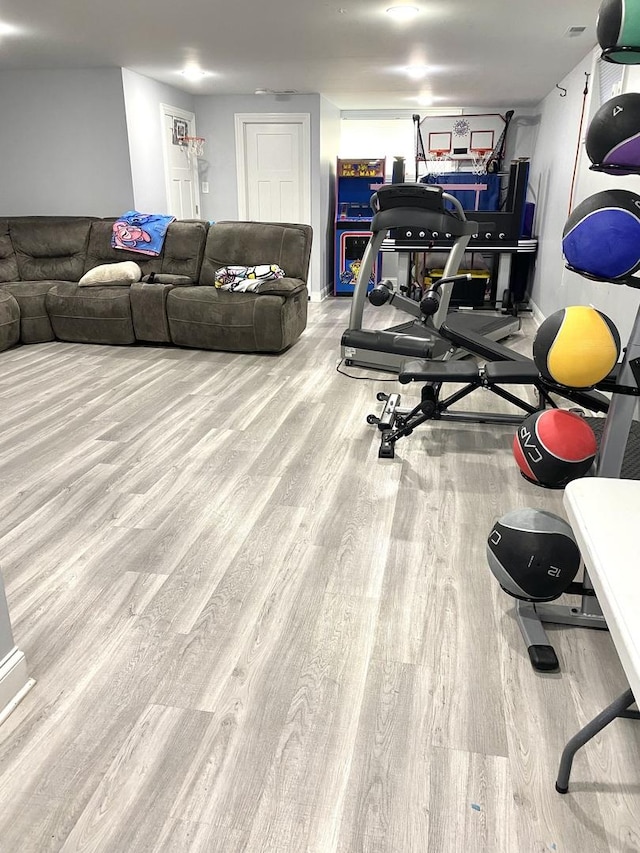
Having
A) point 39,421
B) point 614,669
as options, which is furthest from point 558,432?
point 39,421

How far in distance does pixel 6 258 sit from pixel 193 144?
9.01 feet

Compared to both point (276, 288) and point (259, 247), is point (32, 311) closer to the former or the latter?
point (259, 247)

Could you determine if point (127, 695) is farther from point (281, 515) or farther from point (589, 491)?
point (589, 491)

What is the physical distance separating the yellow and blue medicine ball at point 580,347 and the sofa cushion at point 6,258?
17.6 ft

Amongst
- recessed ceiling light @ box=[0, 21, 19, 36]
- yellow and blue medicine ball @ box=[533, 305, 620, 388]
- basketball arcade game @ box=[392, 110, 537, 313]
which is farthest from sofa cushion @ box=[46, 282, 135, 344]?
yellow and blue medicine ball @ box=[533, 305, 620, 388]

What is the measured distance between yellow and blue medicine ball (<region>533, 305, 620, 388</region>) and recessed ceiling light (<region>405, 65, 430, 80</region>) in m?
4.98

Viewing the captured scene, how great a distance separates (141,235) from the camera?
559 centimetres

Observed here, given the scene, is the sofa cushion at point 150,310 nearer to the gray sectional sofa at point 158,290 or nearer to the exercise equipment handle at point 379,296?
the gray sectional sofa at point 158,290

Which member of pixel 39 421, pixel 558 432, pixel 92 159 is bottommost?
pixel 39 421

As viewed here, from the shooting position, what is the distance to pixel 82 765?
1471mm

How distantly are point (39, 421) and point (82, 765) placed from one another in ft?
8.36

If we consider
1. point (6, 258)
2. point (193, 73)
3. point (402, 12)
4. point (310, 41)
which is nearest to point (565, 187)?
point (402, 12)

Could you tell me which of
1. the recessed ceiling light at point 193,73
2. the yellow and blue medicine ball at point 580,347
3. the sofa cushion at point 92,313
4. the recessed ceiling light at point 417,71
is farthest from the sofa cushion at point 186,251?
the yellow and blue medicine ball at point 580,347

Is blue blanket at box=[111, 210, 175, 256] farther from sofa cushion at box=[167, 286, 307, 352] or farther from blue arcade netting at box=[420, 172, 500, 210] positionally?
blue arcade netting at box=[420, 172, 500, 210]
